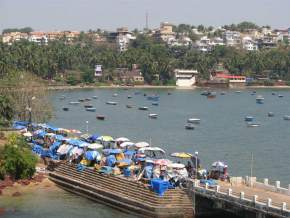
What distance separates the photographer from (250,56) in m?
194

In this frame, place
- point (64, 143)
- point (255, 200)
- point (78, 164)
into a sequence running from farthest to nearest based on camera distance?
point (64, 143), point (78, 164), point (255, 200)

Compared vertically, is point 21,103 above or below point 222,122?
above

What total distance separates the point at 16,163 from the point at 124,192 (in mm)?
8462

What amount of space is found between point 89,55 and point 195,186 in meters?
162

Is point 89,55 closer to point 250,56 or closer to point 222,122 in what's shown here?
point 250,56

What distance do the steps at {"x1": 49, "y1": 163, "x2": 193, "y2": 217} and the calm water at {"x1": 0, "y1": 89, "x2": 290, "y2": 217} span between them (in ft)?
2.72

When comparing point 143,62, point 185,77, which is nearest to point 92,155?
point 143,62

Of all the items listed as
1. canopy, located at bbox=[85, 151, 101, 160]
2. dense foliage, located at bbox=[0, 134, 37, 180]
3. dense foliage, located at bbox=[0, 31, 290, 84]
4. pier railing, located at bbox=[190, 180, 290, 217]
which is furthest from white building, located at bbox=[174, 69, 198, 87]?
pier railing, located at bbox=[190, 180, 290, 217]

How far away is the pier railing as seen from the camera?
32.0 metres

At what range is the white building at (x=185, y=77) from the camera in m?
181

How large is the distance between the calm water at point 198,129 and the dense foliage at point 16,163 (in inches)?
110

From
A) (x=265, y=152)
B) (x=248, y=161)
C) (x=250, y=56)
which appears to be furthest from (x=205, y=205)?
(x=250, y=56)

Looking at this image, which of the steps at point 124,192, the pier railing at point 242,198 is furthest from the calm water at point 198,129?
the pier railing at point 242,198

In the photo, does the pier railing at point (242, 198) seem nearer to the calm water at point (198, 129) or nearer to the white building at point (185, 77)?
the calm water at point (198, 129)
